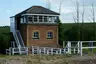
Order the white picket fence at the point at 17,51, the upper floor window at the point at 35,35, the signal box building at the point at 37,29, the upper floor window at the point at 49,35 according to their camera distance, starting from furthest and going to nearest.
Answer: the upper floor window at the point at 49,35 < the upper floor window at the point at 35,35 < the signal box building at the point at 37,29 < the white picket fence at the point at 17,51

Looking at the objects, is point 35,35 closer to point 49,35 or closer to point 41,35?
point 41,35

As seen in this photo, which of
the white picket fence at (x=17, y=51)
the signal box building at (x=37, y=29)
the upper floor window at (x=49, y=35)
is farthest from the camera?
the upper floor window at (x=49, y=35)

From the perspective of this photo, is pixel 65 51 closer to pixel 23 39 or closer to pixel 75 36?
pixel 23 39

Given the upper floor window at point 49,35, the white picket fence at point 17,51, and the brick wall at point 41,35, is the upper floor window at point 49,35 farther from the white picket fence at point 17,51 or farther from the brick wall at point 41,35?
the white picket fence at point 17,51

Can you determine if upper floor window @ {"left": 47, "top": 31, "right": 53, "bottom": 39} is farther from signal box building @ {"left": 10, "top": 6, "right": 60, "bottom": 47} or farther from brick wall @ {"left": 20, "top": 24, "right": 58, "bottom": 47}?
brick wall @ {"left": 20, "top": 24, "right": 58, "bottom": 47}

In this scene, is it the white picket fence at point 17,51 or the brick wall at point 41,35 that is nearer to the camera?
the white picket fence at point 17,51

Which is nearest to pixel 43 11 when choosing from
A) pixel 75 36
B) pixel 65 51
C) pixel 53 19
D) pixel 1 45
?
pixel 53 19

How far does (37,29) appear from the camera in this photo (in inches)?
1793

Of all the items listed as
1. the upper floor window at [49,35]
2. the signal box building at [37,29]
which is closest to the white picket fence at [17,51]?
the signal box building at [37,29]

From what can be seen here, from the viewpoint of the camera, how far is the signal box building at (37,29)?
147ft

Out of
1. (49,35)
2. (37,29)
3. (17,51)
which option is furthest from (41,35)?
(17,51)

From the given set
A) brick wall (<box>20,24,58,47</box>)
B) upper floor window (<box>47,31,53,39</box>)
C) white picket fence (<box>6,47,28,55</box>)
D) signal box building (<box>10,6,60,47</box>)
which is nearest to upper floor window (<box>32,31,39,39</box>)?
signal box building (<box>10,6,60,47</box>)

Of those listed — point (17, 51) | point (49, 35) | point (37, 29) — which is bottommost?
point (17, 51)

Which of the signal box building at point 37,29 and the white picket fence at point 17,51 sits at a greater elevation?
the signal box building at point 37,29
